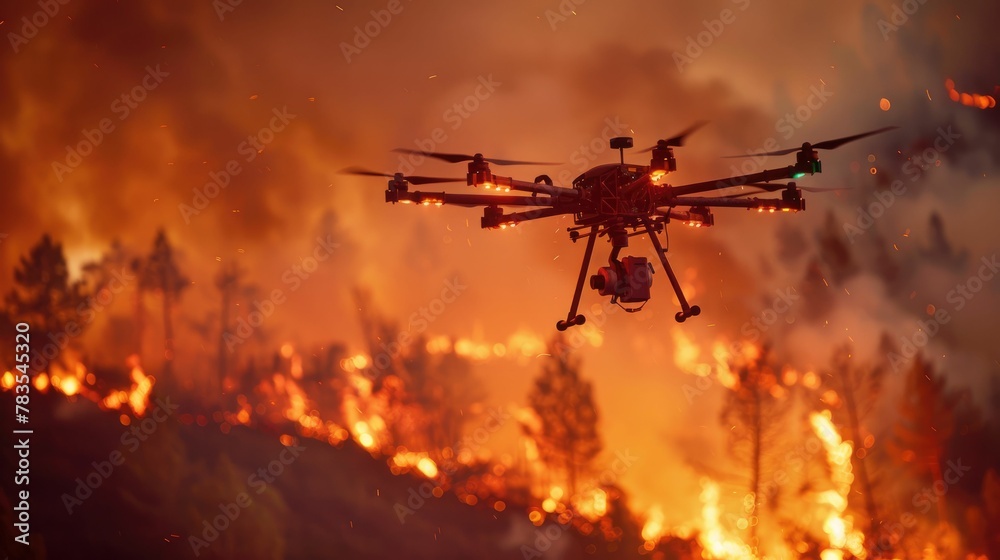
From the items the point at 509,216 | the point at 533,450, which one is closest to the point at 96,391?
the point at 533,450

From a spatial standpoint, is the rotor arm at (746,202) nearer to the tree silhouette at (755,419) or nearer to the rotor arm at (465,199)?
the rotor arm at (465,199)

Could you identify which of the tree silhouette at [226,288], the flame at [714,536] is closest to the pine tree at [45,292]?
the tree silhouette at [226,288]

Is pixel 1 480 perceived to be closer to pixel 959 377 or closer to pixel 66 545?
pixel 66 545

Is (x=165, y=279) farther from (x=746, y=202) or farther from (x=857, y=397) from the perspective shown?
(x=746, y=202)

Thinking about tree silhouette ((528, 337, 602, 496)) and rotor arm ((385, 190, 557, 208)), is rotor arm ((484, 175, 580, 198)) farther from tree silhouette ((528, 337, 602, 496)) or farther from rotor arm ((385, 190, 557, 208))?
tree silhouette ((528, 337, 602, 496))

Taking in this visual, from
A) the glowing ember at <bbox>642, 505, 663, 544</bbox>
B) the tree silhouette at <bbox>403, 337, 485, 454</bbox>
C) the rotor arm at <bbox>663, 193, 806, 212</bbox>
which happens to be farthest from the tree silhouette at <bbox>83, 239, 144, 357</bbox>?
the rotor arm at <bbox>663, 193, 806, 212</bbox>
